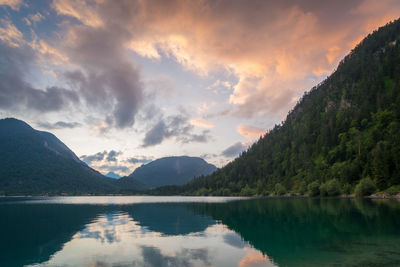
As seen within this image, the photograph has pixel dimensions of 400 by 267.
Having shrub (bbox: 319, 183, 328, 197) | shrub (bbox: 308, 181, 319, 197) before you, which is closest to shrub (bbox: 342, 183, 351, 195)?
shrub (bbox: 319, 183, 328, 197)

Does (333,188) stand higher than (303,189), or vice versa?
(303,189)

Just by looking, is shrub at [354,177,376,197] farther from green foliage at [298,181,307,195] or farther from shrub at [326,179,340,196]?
green foliage at [298,181,307,195]

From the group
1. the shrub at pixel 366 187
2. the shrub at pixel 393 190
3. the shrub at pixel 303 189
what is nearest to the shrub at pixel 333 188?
the shrub at pixel 366 187

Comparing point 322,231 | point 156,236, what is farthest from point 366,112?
point 156,236

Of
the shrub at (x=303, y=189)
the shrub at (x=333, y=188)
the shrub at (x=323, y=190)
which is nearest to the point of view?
the shrub at (x=333, y=188)

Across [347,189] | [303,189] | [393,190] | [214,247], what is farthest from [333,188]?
[214,247]

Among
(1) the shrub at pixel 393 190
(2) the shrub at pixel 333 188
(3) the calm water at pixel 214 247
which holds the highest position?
(2) the shrub at pixel 333 188

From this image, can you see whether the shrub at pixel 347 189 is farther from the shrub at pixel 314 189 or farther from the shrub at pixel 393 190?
the shrub at pixel 393 190

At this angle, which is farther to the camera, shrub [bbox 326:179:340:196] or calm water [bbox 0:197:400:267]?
shrub [bbox 326:179:340:196]

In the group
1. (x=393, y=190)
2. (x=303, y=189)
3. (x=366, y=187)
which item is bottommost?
(x=393, y=190)

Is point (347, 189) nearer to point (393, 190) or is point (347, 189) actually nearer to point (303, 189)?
point (393, 190)

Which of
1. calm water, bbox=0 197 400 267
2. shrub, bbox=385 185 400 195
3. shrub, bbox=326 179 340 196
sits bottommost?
calm water, bbox=0 197 400 267

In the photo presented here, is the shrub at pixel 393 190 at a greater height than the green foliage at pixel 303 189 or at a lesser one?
lesser

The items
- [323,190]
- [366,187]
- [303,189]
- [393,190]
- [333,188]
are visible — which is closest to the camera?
[393,190]
